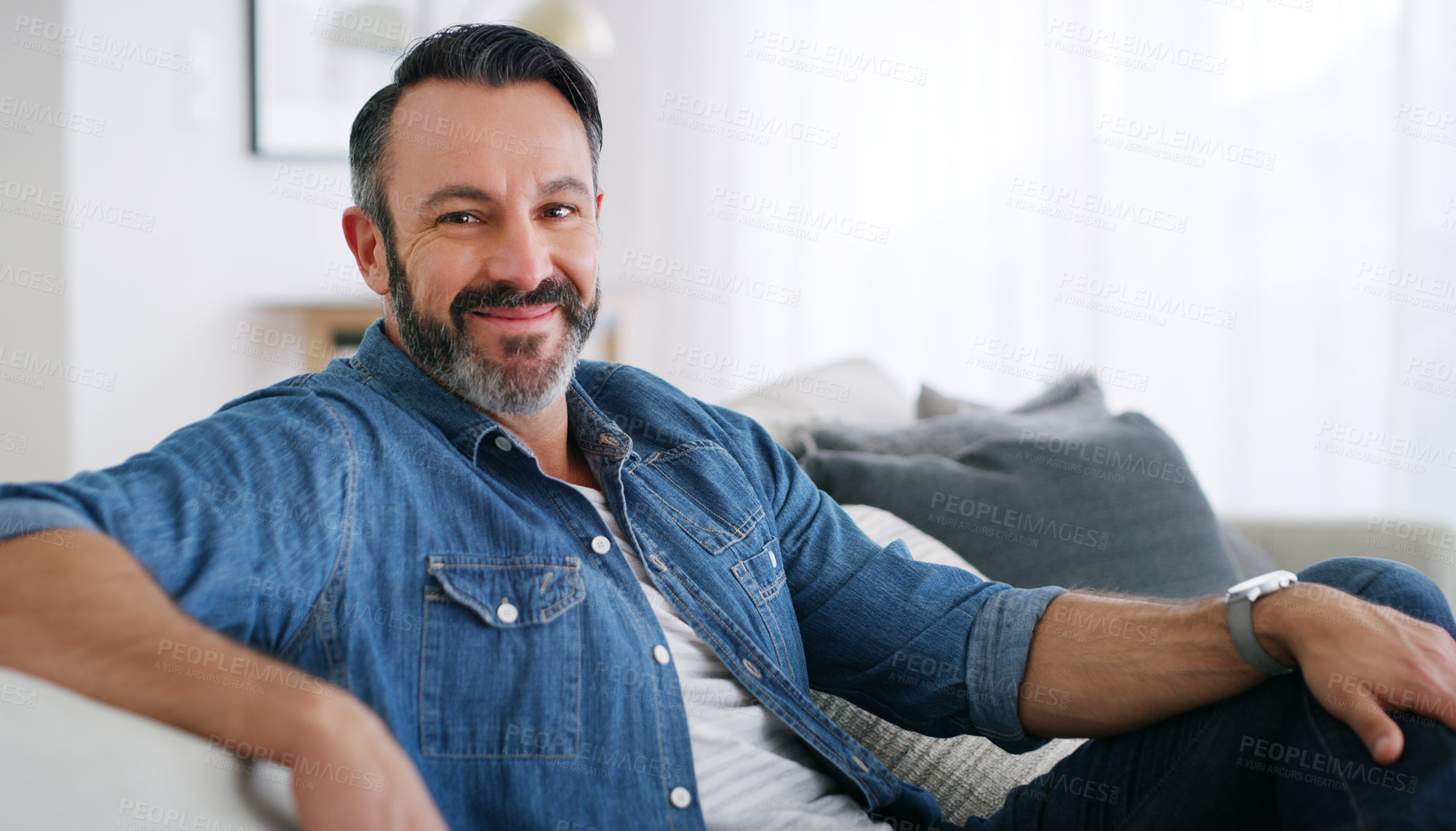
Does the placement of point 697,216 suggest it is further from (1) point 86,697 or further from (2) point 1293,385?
(1) point 86,697

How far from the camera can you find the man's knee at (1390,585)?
94 cm

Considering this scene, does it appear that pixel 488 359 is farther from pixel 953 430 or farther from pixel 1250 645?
pixel 953 430

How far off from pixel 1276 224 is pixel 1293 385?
18.6 inches

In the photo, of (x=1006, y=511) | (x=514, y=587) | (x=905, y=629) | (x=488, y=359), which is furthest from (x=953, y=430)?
(x=514, y=587)

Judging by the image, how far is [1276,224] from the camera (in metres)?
3.06

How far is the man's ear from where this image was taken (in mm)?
1199

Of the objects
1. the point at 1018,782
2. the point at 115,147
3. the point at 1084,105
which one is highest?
the point at 1084,105

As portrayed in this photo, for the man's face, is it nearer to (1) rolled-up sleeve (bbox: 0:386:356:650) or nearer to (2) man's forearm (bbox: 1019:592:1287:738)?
(1) rolled-up sleeve (bbox: 0:386:356:650)

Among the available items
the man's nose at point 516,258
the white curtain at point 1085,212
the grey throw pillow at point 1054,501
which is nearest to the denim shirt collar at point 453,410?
the man's nose at point 516,258

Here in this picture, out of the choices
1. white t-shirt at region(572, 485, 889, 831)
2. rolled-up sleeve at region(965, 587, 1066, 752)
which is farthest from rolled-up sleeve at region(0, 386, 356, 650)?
rolled-up sleeve at region(965, 587, 1066, 752)

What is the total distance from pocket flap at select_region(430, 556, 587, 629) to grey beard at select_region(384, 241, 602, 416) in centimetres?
23

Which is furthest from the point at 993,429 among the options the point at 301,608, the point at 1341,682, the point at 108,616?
the point at 108,616

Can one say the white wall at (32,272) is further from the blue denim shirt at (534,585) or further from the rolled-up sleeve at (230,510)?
the rolled-up sleeve at (230,510)

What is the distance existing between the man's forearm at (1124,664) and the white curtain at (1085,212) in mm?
1609
